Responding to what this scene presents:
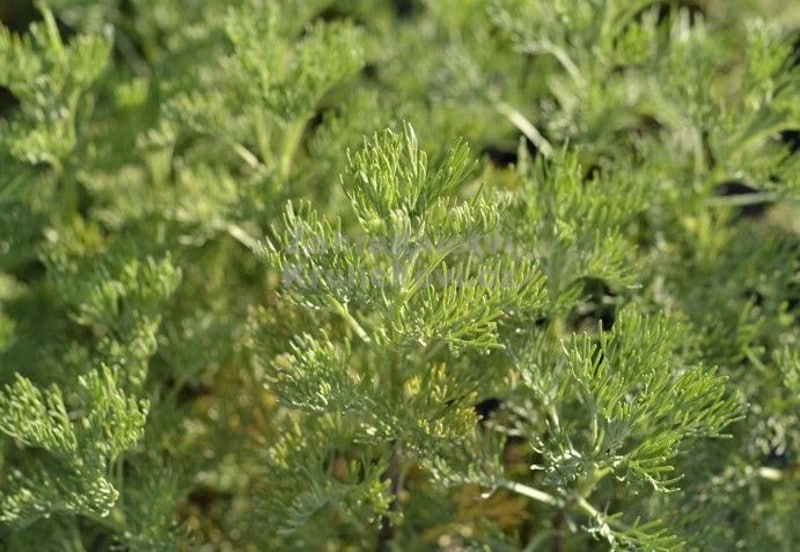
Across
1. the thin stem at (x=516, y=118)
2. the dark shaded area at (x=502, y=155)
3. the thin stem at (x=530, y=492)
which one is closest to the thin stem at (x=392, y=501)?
the thin stem at (x=530, y=492)

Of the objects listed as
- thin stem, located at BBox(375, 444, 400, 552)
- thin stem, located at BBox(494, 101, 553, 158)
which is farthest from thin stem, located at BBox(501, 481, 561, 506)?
thin stem, located at BBox(494, 101, 553, 158)

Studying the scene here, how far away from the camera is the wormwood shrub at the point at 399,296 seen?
2.79 feet

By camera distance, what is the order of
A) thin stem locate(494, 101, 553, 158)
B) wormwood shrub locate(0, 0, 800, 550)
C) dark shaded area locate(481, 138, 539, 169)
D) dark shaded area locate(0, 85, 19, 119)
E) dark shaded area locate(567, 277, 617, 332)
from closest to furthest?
wormwood shrub locate(0, 0, 800, 550) → dark shaded area locate(567, 277, 617, 332) → thin stem locate(494, 101, 553, 158) → dark shaded area locate(481, 138, 539, 169) → dark shaded area locate(0, 85, 19, 119)

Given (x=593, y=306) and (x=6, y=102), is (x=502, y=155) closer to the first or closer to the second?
(x=593, y=306)

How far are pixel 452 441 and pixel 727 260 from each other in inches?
16.3

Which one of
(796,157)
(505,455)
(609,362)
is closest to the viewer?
(609,362)

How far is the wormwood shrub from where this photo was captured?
849 mm

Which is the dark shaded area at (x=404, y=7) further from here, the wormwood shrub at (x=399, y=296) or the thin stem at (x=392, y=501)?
the thin stem at (x=392, y=501)

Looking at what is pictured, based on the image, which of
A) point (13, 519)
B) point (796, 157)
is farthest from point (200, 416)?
point (796, 157)

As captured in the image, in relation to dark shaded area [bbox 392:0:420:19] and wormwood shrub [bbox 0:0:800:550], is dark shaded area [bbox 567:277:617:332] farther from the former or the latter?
dark shaded area [bbox 392:0:420:19]

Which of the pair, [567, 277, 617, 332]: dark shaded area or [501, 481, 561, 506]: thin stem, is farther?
[567, 277, 617, 332]: dark shaded area

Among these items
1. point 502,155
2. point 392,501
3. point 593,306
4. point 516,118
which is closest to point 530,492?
point 392,501

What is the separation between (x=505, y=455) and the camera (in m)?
1.28

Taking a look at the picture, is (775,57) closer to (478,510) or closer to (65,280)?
(478,510)
